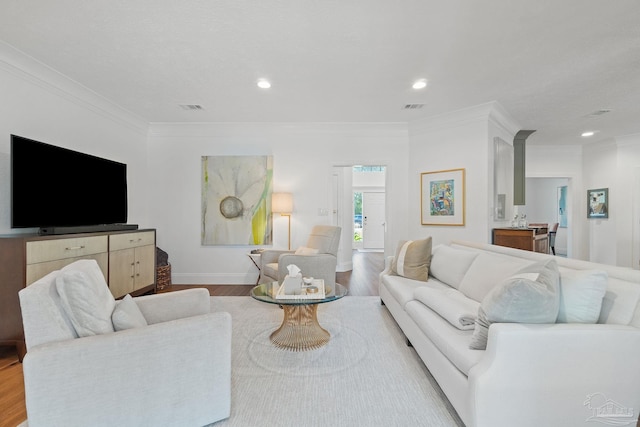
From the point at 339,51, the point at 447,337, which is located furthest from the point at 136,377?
the point at 339,51

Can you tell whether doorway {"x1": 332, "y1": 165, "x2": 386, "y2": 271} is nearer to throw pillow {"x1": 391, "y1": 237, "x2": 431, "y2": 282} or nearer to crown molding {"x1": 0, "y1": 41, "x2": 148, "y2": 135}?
throw pillow {"x1": 391, "y1": 237, "x2": 431, "y2": 282}

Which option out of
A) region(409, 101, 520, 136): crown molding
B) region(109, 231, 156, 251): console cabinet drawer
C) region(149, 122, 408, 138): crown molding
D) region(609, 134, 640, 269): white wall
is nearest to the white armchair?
region(109, 231, 156, 251): console cabinet drawer

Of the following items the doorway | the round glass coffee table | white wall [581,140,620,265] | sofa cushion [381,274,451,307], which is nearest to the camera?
the round glass coffee table

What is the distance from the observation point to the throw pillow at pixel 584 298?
4.70 ft

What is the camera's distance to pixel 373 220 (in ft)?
31.1

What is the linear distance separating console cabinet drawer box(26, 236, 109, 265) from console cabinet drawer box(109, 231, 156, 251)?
0.32ft

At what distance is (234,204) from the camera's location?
16.2ft

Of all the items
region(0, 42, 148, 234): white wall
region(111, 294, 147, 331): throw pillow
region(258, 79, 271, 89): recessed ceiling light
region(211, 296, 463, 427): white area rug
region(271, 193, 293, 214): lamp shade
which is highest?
region(258, 79, 271, 89): recessed ceiling light

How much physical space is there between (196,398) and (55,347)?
2.13ft

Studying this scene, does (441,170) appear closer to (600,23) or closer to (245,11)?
(600,23)

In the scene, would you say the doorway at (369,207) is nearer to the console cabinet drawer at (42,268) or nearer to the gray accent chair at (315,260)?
the gray accent chair at (315,260)

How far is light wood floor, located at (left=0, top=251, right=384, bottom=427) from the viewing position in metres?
1.70

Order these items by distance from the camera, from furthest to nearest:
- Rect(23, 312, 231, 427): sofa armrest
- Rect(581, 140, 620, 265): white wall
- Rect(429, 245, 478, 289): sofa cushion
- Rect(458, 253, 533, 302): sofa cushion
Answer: Rect(581, 140, 620, 265): white wall < Rect(429, 245, 478, 289): sofa cushion < Rect(458, 253, 533, 302): sofa cushion < Rect(23, 312, 231, 427): sofa armrest

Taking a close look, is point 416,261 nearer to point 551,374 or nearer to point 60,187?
point 551,374
